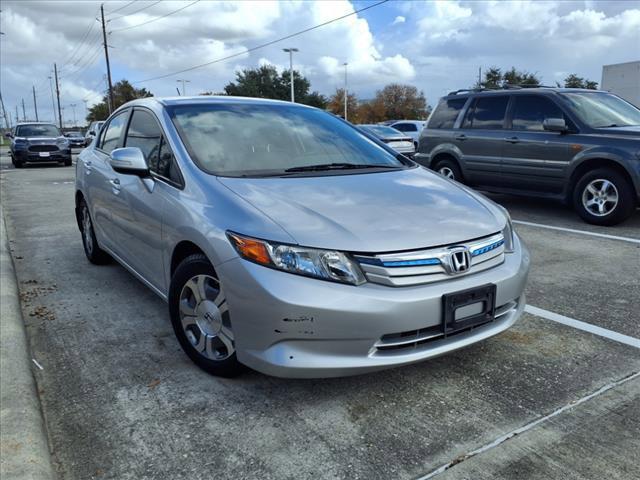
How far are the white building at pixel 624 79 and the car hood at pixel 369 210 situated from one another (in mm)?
29805

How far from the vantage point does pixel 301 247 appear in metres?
2.46

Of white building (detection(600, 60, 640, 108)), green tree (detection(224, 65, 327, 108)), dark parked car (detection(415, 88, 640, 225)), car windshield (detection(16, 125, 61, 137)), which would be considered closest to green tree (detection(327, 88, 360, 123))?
green tree (detection(224, 65, 327, 108))

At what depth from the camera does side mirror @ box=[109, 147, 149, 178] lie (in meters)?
3.34

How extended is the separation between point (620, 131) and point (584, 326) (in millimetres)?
4058

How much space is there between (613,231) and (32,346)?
21.0 feet

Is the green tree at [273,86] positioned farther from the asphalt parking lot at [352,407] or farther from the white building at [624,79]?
the asphalt parking lot at [352,407]

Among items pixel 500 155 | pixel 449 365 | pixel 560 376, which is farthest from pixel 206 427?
pixel 500 155

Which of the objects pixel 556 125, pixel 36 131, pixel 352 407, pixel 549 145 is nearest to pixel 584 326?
pixel 352 407

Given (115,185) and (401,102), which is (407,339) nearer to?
(115,185)

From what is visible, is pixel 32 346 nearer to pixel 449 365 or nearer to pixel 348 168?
pixel 348 168

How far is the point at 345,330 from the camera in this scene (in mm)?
2408

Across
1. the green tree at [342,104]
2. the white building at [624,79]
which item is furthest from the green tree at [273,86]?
the white building at [624,79]

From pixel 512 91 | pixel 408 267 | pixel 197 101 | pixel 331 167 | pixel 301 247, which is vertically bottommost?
pixel 408 267

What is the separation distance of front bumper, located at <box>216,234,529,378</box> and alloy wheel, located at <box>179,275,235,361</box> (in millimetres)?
196
